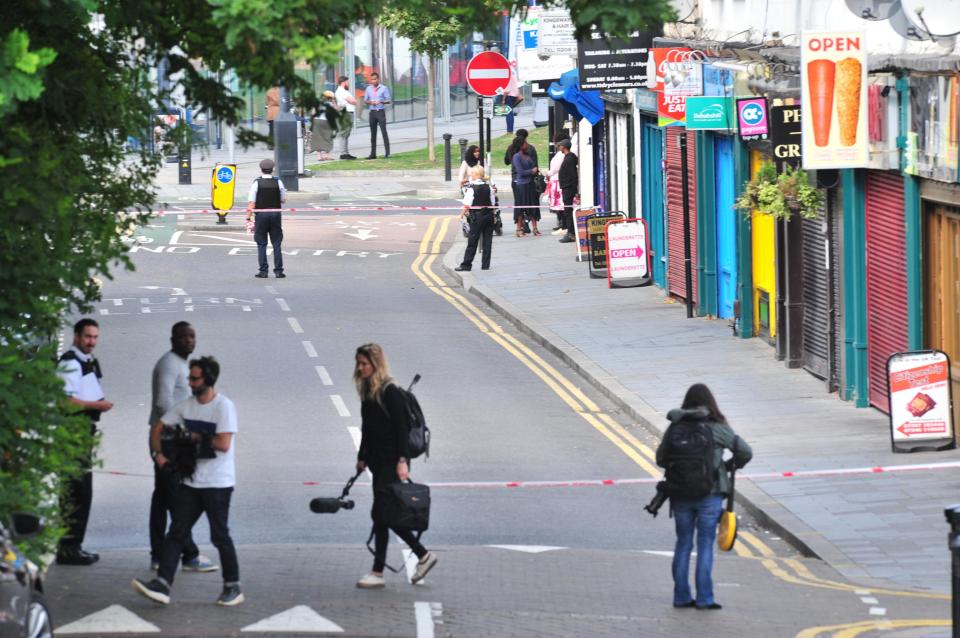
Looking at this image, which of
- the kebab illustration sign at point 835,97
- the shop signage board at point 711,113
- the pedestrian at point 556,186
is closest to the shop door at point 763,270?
the shop signage board at point 711,113

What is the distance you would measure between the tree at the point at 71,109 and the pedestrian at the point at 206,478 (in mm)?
903

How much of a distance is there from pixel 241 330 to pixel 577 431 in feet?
26.6

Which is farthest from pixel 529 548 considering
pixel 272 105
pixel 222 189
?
pixel 272 105

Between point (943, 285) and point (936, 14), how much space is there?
2533 mm

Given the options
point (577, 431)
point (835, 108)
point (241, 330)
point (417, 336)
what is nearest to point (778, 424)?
point (577, 431)

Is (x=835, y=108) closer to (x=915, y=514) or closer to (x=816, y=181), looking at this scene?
(x=816, y=181)

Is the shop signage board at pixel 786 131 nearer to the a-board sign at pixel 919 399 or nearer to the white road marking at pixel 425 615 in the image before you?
the a-board sign at pixel 919 399

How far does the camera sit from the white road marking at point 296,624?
11.0 m

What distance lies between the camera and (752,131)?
21.9 meters

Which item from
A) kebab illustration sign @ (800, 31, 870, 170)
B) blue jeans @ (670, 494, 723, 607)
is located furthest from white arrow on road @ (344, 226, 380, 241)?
blue jeans @ (670, 494, 723, 607)

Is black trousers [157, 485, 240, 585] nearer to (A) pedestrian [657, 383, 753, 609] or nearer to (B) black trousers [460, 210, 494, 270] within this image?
(A) pedestrian [657, 383, 753, 609]

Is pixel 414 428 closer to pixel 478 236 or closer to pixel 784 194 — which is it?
pixel 784 194

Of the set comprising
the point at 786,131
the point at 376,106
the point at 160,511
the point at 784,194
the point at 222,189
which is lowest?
the point at 160,511

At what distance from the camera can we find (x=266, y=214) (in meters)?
31.3
